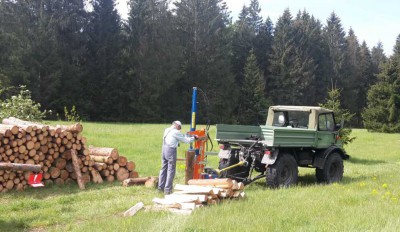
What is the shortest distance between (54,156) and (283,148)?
6.16m

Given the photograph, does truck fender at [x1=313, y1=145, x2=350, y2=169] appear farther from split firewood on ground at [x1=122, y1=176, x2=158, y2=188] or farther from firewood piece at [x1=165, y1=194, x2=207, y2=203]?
firewood piece at [x1=165, y1=194, x2=207, y2=203]

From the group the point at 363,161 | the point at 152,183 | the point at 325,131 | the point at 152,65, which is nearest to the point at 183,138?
the point at 152,183

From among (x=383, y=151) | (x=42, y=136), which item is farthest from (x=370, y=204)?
(x=383, y=151)

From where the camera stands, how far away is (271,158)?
11.4 m

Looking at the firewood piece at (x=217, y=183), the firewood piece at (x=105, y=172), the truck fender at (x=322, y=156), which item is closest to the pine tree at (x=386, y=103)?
the truck fender at (x=322, y=156)

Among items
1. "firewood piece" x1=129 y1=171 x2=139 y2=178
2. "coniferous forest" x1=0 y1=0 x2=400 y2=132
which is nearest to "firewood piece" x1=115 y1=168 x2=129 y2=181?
"firewood piece" x1=129 y1=171 x2=139 y2=178

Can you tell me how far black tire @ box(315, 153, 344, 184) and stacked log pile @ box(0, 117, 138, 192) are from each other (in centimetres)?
538

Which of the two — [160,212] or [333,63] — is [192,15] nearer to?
[333,63]

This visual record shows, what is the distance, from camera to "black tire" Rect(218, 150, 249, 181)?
39.5 ft

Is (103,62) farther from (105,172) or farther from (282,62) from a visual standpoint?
(105,172)

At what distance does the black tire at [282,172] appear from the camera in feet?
37.1

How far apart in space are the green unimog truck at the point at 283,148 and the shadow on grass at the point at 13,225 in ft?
17.4

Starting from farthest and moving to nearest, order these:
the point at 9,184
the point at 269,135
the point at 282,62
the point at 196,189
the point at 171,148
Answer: the point at 282,62 → the point at 269,135 → the point at 9,184 → the point at 171,148 → the point at 196,189

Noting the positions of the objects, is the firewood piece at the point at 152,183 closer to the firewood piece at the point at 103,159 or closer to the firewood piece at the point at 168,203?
the firewood piece at the point at 103,159
